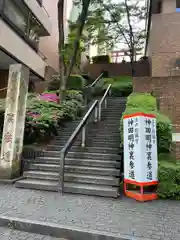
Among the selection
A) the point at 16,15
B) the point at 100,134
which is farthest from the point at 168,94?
the point at 16,15

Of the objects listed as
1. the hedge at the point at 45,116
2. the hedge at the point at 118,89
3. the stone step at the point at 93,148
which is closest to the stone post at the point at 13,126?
the hedge at the point at 45,116

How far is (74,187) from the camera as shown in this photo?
214 inches

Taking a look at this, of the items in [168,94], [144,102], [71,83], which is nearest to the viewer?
[144,102]

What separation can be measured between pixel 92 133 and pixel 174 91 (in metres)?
3.25

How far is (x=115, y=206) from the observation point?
4555 millimetres

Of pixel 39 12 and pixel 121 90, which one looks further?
pixel 121 90

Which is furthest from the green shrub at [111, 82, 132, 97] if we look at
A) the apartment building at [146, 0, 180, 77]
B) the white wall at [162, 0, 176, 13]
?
the white wall at [162, 0, 176, 13]

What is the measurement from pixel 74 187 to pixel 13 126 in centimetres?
256

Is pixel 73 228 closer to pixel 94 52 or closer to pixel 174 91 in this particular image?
pixel 174 91

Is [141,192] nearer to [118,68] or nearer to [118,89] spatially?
[118,89]

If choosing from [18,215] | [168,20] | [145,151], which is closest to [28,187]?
[18,215]

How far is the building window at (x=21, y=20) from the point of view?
10789 mm

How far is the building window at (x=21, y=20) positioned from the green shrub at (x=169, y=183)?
375 inches

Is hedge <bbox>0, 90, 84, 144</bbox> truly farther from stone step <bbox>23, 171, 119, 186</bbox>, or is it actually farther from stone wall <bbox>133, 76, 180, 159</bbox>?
stone wall <bbox>133, 76, 180, 159</bbox>
